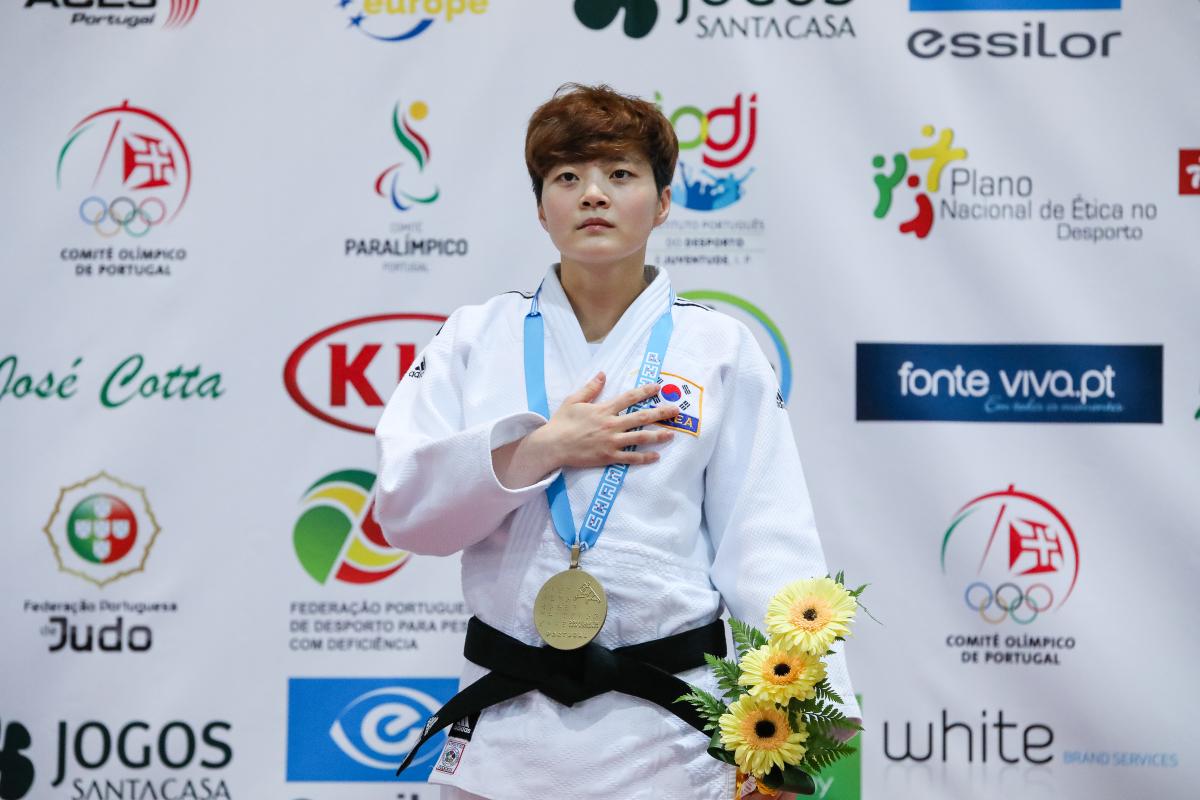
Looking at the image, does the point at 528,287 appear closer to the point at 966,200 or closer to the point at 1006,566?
the point at 966,200

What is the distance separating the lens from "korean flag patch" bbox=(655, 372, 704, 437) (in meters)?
1.92

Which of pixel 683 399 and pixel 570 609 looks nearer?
pixel 570 609

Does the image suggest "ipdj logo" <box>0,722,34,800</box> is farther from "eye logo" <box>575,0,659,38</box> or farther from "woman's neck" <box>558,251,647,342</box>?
"eye logo" <box>575,0,659,38</box>

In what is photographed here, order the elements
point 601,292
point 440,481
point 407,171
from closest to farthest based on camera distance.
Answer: point 440,481 < point 601,292 < point 407,171

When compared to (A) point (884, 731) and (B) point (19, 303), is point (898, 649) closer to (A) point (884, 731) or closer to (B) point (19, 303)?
(A) point (884, 731)

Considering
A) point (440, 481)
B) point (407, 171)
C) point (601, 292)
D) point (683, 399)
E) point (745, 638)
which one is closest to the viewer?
point (745, 638)

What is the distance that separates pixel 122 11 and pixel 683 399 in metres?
2.16

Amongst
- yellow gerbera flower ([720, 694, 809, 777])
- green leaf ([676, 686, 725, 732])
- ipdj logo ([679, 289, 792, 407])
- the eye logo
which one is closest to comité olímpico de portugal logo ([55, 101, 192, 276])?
the eye logo

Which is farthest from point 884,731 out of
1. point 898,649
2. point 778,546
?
point 778,546

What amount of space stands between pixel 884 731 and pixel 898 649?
0.69 ft

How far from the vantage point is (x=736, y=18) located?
3145mm

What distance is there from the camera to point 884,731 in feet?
10.0

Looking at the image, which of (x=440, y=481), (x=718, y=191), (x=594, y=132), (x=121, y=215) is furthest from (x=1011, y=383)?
(x=121, y=215)

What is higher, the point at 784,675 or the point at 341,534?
the point at 341,534
